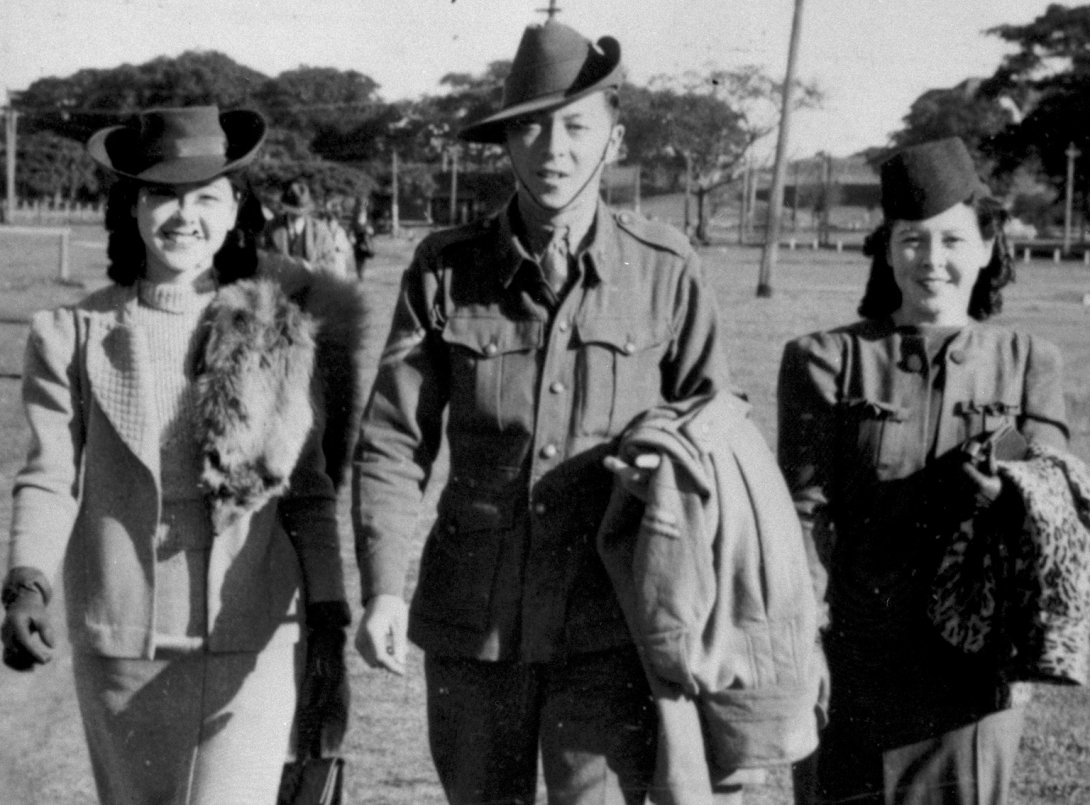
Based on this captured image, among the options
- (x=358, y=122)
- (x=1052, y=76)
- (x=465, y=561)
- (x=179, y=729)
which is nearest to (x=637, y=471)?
(x=465, y=561)

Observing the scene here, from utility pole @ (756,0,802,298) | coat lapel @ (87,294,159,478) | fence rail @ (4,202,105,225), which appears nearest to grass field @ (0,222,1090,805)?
coat lapel @ (87,294,159,478)

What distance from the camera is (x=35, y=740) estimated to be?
5.14 m

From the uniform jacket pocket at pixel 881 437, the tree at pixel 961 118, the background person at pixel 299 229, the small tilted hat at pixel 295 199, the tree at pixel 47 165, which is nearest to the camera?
the uniform jacket pocket at pixel 881 437

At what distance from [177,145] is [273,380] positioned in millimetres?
519

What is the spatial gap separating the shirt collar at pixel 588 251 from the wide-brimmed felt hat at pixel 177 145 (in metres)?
0.55

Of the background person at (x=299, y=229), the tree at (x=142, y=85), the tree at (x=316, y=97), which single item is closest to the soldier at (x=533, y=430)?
the background person at (x=299, y=229)

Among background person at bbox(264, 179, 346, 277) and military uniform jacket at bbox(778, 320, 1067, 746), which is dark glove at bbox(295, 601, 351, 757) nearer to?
military uniform jacket at bbox(778, 320, 1067, 746)

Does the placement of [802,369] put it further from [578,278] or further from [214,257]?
[214,257]

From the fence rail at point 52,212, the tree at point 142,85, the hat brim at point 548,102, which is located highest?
the tree at point 142,85

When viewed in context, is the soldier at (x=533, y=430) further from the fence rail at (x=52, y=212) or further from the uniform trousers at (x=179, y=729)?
the fence rail at (x=52, y=212)

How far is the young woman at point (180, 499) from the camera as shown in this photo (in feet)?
10.2

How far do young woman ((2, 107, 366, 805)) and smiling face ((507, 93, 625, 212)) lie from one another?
563 millimetres

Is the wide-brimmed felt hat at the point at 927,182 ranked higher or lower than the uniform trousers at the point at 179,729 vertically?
higher

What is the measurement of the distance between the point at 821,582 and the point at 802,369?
Answer: 0.47 meters
